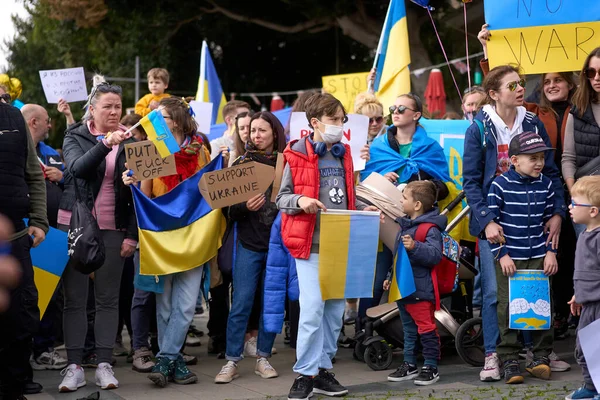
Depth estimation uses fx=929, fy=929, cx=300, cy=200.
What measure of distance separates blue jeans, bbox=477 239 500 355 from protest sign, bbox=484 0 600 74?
1.55 metres

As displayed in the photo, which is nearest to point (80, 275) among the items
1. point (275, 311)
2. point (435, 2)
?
point (275, 311)

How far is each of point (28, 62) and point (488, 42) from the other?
110 feet

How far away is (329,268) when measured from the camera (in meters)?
5.93

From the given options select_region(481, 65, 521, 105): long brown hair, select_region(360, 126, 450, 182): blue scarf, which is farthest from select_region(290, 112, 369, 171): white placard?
select_region(481, 65, 521, 105): long brown hair

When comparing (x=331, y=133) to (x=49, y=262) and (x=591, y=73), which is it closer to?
(x=591, y=73)

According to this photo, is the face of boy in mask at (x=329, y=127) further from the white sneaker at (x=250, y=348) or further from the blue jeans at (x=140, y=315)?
the white sneaker at (x=250, y=348)

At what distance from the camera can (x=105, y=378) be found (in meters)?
6.39

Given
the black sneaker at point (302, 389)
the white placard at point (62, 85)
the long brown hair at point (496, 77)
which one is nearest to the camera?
the black sneaker at point (302, 389)

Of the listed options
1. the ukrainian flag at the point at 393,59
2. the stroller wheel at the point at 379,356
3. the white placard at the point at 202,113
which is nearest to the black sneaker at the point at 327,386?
the stroller wheel at the point at 379,356

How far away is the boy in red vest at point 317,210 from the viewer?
5.93 metres

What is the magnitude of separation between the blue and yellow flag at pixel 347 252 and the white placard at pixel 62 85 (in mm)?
3453

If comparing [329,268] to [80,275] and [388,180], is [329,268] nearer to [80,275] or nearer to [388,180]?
[388,180]

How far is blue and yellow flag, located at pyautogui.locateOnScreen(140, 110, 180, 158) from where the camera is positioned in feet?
20.9

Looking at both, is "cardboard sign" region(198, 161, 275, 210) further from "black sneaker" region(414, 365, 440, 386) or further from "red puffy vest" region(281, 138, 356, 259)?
"black sneaker" region(414, 365, 440, 386)
